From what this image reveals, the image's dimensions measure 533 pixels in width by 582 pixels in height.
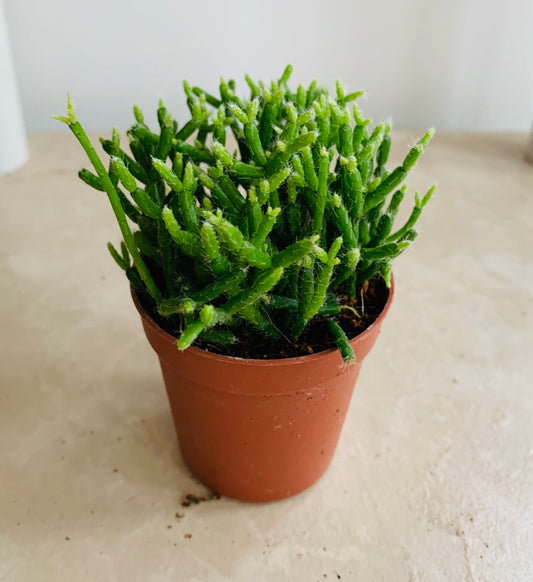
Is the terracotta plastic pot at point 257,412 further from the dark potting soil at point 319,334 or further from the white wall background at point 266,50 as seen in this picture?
the white wall background at point 266,50

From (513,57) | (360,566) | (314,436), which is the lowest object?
(360,566)

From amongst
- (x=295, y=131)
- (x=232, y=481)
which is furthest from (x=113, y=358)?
(x=295, y=131)

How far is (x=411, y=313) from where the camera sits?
128 centimetres

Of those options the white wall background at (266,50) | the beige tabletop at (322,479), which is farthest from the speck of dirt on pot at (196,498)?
the white wall background at (266,50)

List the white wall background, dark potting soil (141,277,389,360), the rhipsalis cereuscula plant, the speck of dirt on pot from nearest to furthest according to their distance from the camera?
the rhipsalis cereuscula plant, dark potting soil (141,277,389,360), the speck of dirt on pot, the white wall background

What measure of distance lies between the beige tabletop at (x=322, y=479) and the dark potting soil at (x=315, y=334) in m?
0.28

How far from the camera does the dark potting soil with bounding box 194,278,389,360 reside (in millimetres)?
754

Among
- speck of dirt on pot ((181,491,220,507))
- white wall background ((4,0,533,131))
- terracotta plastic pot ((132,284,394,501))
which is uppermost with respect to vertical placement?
white wall background ((4,0,533,131))

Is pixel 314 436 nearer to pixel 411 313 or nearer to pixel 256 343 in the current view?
pixel 256 343

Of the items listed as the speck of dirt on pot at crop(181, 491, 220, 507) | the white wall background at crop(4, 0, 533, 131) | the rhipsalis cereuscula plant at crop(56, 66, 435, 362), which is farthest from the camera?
the white wall background at crop(4, 0, 533, 131)

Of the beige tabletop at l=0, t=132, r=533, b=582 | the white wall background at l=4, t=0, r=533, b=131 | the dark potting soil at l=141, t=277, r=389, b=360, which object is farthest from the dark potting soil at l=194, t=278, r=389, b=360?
the white wall background at l=4, t=0, r=533, b=131

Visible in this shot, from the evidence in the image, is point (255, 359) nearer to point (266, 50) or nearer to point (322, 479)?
point (322, 479)

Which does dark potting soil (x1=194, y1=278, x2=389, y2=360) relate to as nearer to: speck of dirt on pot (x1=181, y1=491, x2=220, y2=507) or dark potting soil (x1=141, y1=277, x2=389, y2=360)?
dark potting soil (x1=141, y1=277, x2=389, y2=360)

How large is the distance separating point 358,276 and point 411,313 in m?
0.51
